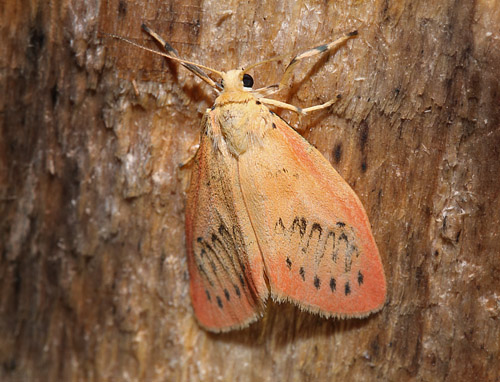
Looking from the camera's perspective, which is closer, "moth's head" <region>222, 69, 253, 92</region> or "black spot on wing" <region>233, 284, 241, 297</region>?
"moth's head" <region>222, 69, 253, 92</region>

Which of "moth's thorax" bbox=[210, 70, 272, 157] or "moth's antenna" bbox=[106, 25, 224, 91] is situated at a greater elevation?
"moth's antenna" bbox=[106, 25, 224, 91]

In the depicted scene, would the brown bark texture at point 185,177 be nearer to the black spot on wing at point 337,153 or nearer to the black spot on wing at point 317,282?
the black spot on wing at point 337,153

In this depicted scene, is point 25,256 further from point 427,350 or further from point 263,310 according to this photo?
point 427,350

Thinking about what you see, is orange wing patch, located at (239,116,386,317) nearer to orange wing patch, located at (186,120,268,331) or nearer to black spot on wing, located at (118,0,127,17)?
orange wing patch, located at (186,120,268,331)

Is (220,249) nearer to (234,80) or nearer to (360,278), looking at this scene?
(360,278)

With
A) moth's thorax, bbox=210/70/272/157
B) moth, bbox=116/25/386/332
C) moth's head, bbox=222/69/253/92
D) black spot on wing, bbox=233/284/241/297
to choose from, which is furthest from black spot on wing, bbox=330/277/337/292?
moth's head, bbox=222/69/253/92

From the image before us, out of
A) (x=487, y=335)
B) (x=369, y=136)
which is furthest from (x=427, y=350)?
(x=369, y=136)

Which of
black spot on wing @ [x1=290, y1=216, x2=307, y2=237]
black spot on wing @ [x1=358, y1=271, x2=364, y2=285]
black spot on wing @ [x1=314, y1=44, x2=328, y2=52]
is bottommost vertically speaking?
black spot on wing @ [x1=358, y1=271, x2=364, y2=285]
